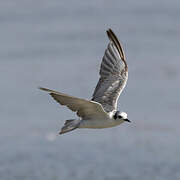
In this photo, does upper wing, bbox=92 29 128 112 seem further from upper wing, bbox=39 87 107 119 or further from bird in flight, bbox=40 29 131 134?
upper wing, bbox=39 87 107 119

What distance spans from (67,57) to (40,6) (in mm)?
7249

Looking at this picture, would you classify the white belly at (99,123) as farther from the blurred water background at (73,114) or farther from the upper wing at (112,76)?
the blurred water background at (73,114)

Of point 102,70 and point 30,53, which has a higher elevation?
point 102,70

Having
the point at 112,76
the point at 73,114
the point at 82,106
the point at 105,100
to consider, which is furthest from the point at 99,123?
the point at 73,114

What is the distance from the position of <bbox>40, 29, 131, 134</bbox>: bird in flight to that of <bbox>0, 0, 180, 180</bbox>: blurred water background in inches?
160

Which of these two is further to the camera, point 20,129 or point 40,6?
point 40,6

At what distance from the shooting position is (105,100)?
Result: 1168 centimetres

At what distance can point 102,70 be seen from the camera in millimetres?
12289

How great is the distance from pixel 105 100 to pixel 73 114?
18.7 ft

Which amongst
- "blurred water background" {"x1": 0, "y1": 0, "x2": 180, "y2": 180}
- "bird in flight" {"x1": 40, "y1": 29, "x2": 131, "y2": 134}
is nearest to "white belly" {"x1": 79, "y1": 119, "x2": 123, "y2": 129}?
"bird in flight" {"x1": 40, "y1": 29, "x2": 131, "y2": 134}

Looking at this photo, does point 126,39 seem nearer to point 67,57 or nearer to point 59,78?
point 67,57

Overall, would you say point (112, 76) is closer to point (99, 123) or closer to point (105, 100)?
point (105, 100)

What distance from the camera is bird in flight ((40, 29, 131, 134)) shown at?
34.0ft

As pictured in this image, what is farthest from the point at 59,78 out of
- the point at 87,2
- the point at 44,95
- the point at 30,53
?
the point at 87,2
